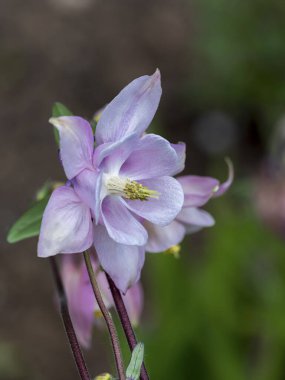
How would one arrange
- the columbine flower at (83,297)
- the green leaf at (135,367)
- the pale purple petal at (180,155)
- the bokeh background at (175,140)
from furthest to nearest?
the bokeh background at (175,140) < the columbine flower at (83,297) < the pale purple petal at (180,155) < the green leaf at (135,367)

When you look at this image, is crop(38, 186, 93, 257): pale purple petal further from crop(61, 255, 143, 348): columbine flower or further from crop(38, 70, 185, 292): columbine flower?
crop(61, 255, 143, 348): columbine flower

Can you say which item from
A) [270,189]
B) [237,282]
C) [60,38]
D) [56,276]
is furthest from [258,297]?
[60,38]

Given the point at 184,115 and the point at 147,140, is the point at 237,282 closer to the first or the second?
the point at 184,115

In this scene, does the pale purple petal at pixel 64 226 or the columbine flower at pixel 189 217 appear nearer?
the pale purple petal at pixel 64 226

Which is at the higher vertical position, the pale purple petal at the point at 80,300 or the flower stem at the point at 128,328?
the flower stem at the point at 128,328

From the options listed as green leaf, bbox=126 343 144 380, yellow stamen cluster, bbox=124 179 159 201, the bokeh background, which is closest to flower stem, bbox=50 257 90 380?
green leaf, bbox=126 343 144 380

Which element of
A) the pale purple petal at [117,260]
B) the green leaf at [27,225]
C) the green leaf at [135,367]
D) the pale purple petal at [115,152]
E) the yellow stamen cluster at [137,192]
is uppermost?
the pale purple petal at [115,152]

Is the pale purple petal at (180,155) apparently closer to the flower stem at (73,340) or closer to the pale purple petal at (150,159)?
the pale purple petal at (150,159)

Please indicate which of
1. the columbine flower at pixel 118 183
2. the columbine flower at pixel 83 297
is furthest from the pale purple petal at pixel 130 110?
the columbine flower at pixel 83 297
